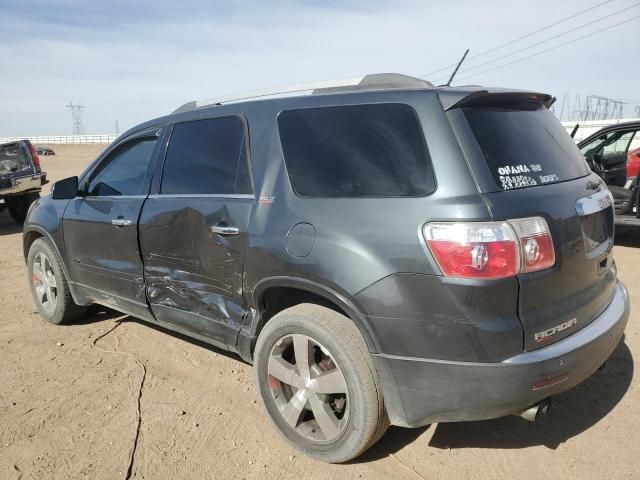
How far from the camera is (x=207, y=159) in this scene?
3.18m

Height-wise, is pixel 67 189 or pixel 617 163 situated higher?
pixel 67 189

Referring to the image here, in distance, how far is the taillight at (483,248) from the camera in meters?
2.02

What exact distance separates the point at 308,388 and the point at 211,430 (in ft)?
2.48

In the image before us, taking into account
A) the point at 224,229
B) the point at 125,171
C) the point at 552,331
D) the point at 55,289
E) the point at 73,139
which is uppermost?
the point at 125,171

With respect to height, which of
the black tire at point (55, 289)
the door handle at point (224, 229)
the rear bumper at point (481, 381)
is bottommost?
the black tire at point (55, 289)

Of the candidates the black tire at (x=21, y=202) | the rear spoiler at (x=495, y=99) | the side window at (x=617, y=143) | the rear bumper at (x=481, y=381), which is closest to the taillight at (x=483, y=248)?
the rear bumper at (x=481, y=381)

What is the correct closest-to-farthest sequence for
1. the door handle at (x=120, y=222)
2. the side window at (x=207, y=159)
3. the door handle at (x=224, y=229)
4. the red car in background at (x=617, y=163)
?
the door handle at (x=224, y=229) → the side window at (x=207, y=159) → the door handle at (x=120, y=222) → the red car in background at (x=617, y=163)

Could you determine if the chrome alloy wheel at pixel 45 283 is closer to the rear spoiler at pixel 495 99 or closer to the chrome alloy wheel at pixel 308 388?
the chrome alloy wheel at pixel 308 388

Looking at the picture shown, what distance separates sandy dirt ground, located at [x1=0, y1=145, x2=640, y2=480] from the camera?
2559 millimetres

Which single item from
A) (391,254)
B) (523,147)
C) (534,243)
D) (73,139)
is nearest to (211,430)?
(391,254)

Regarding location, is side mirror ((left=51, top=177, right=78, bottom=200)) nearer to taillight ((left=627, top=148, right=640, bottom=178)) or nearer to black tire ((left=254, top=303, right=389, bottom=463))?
black tire ((left=254, top=303, right=389, bottom=463))

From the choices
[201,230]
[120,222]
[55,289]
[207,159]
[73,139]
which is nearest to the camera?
[201,230]

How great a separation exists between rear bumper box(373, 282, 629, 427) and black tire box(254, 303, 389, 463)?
0.08 m

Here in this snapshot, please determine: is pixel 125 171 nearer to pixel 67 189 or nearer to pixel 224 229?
pixel 67 189
